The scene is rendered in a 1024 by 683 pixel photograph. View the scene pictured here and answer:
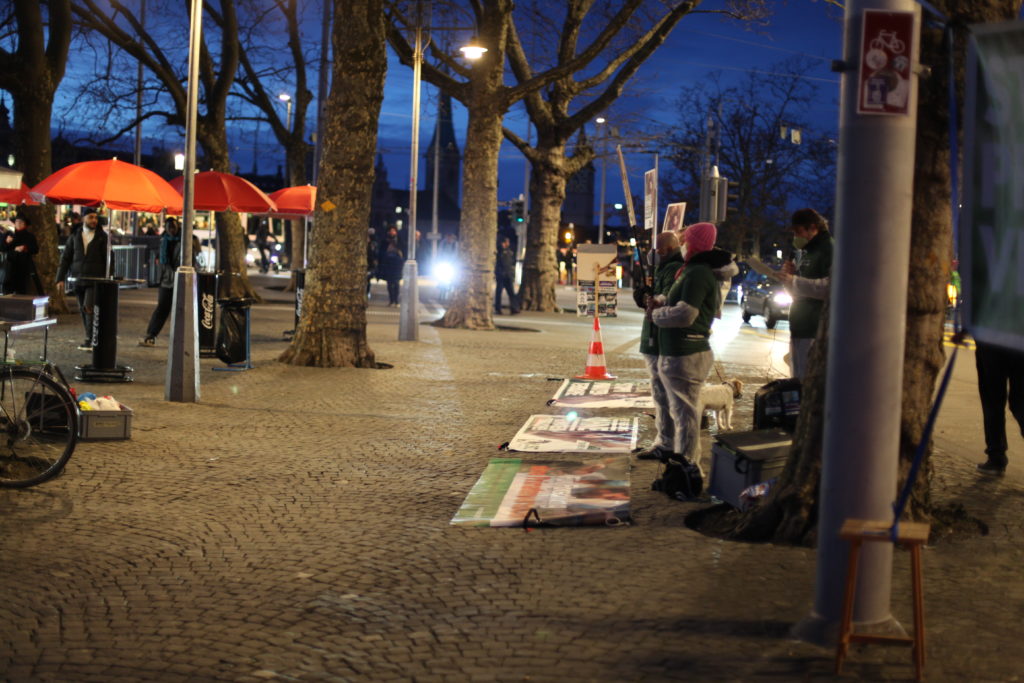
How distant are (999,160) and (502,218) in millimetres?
128325

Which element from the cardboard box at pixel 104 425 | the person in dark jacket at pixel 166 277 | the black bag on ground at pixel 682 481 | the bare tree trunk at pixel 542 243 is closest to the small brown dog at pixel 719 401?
the black bag on ground at pixel 682 481

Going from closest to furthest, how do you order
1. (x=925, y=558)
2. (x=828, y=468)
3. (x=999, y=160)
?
(x=999, y=160)
(x=828, y=468)
(x=925, y=558)

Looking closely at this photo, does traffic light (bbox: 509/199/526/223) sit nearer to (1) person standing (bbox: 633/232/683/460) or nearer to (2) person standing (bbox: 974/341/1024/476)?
(1) person standing (bbox: 633/232/683/460)

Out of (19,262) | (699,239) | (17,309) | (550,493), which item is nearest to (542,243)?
(19,262)

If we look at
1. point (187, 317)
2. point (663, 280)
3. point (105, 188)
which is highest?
point (105, 188)

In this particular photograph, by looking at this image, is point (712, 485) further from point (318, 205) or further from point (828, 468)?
point (318, 205)

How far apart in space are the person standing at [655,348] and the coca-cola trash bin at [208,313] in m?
8.98

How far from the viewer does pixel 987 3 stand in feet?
23.1

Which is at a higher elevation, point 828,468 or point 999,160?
point 999,160

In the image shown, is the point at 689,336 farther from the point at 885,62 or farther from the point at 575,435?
the point at 885,62

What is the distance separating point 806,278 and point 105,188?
13.2m

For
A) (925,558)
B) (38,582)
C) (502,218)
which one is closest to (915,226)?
(925,558)

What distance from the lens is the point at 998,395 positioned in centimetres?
1033

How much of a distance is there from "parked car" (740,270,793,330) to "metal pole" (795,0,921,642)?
87.4 ft
